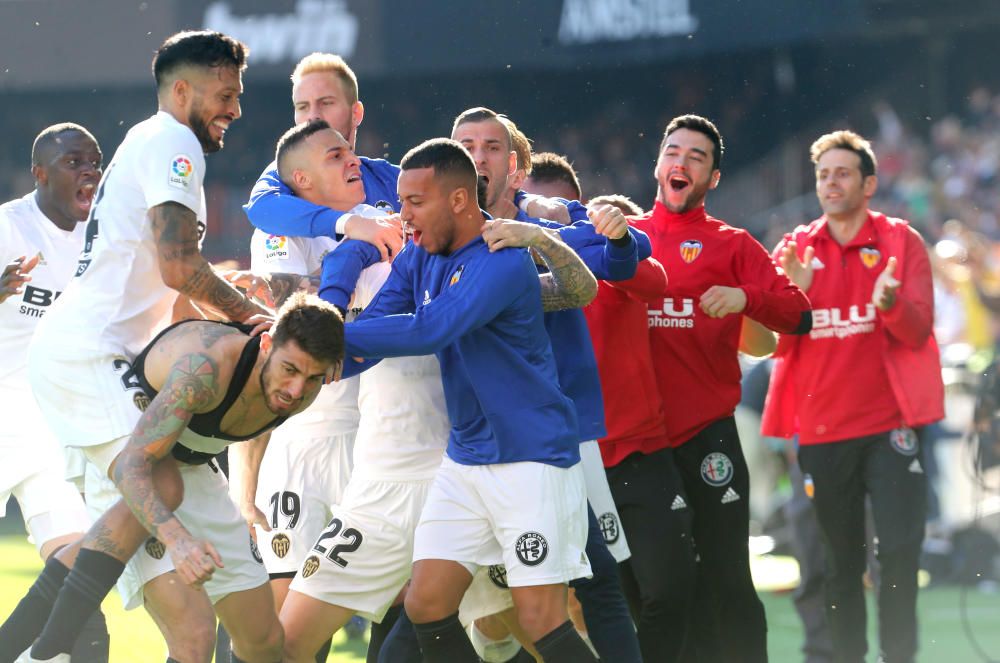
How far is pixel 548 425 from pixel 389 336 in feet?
1.92

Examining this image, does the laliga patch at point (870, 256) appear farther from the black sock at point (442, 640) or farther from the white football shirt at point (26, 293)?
the white football shirt at point (26, 293)

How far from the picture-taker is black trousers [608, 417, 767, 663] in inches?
207

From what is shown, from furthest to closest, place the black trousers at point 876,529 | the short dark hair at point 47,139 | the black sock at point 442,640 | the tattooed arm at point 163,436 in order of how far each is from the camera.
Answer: the short dark hair at point 47,139 < the black trousers at point 876,529 < the black sock at point 442,640 < the tattooed arm at point 163,436

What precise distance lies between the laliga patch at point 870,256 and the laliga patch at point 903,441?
0.77 meters

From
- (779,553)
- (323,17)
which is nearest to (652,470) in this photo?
(779,553)

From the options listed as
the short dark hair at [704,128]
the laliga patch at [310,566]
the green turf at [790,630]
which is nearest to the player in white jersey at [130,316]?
the laliga patch at [310,566]

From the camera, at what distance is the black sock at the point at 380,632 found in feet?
17.5

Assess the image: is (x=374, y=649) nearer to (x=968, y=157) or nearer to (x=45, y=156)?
(x=45, y=156)

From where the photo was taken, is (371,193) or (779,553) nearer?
(371,193)

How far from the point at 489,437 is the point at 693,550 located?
139 cm

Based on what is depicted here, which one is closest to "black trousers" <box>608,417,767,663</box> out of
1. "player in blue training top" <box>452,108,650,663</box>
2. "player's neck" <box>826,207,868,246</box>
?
Answer: "player in blue training top" <box>452,108,650,663</box>

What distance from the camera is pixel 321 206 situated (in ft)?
16.4

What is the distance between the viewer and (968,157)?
56.4ft

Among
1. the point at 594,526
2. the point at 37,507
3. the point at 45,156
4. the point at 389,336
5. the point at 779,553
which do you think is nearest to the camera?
the point at 389,336
